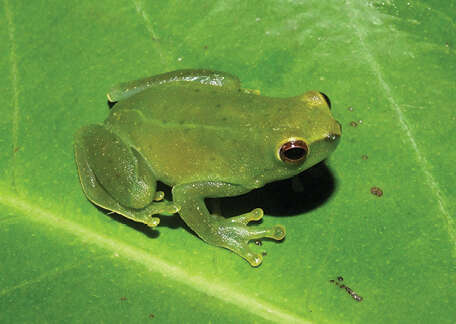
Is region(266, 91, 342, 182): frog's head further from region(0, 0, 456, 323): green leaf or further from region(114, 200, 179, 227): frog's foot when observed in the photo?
region(114, 200, 179, 227): frog's foot

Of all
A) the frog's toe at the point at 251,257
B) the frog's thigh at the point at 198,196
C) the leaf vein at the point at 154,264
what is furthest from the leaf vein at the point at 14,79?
the frog's toe at the point at 251,257

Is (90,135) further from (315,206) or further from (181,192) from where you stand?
(315,206)

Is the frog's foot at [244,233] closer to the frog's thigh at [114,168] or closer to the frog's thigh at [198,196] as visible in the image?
the frog's thigh at [198,196]

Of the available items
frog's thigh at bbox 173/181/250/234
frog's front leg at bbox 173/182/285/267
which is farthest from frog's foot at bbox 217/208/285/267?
frog's thigh at bbox 173/181/250/234

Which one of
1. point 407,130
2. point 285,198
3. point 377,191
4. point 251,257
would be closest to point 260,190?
point 285,198

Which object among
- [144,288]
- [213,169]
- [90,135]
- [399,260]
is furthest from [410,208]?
[90,135]

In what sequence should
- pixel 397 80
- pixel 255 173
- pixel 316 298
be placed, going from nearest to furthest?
pixel 316 298, pixel 255 173, pixel 397 80
